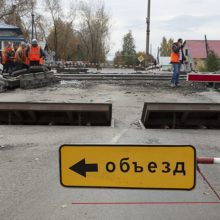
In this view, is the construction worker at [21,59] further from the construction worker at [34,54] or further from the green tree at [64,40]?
the green tree at [64,40]

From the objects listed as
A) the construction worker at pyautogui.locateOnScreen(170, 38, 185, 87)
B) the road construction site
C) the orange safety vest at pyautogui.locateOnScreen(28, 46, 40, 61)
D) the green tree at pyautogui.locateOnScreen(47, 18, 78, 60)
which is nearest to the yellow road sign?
the road construction site

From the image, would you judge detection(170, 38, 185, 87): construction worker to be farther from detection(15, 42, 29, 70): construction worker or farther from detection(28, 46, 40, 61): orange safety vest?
detection(15, 42, 29, 70): construction worker

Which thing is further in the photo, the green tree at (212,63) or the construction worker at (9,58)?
the green tree at (212,63)

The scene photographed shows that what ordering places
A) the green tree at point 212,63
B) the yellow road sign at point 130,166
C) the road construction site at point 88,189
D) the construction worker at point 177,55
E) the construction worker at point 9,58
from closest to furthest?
the yellow road sign at point 130,166 → the road construction site at point 88,189 → the construction worker at point 177,55 → the construction worker at point 9,58 → the green tree at point 212,63

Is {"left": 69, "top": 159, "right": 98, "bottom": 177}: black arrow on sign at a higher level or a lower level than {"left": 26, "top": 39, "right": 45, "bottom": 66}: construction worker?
lower

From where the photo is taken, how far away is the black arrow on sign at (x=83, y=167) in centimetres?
365

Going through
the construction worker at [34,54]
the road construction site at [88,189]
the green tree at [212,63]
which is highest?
the construction worker at [34,54]

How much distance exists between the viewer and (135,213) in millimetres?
4684

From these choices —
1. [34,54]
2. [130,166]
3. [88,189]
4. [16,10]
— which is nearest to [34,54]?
[34,54]

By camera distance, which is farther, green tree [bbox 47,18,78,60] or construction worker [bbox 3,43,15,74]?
green tree [bbox 47,18,78,60]

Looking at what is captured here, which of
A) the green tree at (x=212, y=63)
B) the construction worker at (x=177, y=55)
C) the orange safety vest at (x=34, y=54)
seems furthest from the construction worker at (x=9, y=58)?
the green tree at (x=212, y=63)

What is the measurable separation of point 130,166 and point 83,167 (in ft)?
1.27

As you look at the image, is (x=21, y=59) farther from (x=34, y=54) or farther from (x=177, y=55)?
(x=177, y=55)

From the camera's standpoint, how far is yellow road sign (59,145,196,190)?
3598 mm
